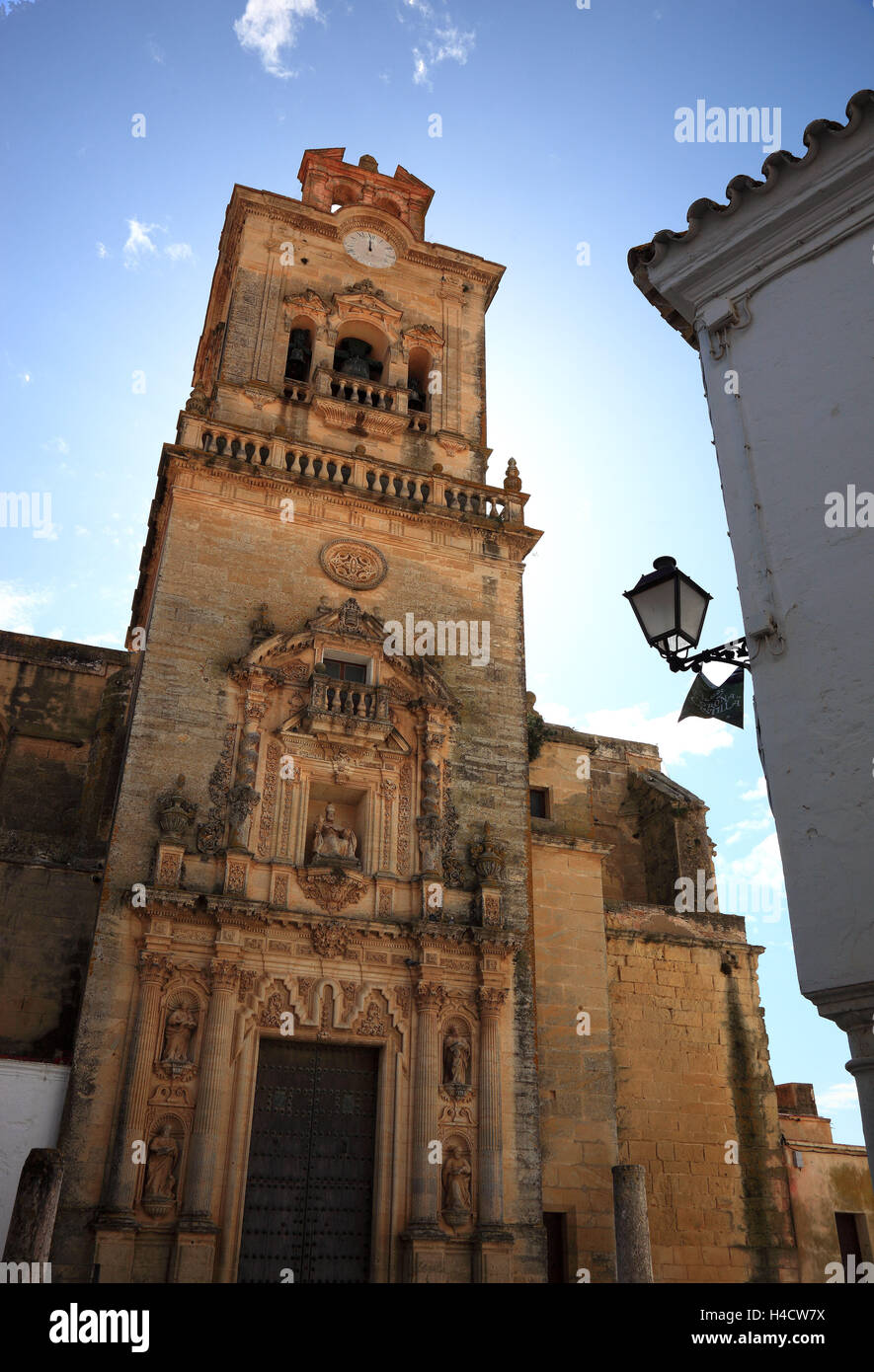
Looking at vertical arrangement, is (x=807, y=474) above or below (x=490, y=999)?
above

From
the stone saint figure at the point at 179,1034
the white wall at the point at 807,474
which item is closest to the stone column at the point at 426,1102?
the stone saint figure at the point at 179,1034

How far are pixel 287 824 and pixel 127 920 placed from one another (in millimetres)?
2511

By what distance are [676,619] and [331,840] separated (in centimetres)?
905

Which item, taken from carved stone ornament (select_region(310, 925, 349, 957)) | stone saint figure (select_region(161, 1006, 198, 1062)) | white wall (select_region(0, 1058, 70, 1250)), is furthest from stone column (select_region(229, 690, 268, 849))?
white wall (select_region(0, 1058, 70, 1250))

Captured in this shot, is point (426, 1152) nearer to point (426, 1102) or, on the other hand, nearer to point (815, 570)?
point (426, 1102)

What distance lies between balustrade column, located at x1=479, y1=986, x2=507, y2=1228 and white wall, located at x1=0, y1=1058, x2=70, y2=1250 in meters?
5.13

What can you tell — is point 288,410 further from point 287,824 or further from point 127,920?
point 127,920

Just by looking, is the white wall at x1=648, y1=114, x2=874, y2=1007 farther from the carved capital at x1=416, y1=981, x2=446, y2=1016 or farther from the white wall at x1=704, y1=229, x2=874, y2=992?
the carved capital at x1=416, y1=981, x2=446, y2=1016

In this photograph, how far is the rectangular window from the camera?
617 inches

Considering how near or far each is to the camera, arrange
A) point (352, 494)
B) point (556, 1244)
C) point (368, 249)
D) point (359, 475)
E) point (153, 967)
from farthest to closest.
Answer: point (368, 249)
point (359, 475)
point (352, 494)
point (556, 1244)
point (153, 967)

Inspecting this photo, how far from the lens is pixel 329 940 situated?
13.4m

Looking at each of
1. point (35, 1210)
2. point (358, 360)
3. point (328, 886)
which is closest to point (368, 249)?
point (358, 360)

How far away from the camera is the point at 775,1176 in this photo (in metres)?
15.9
